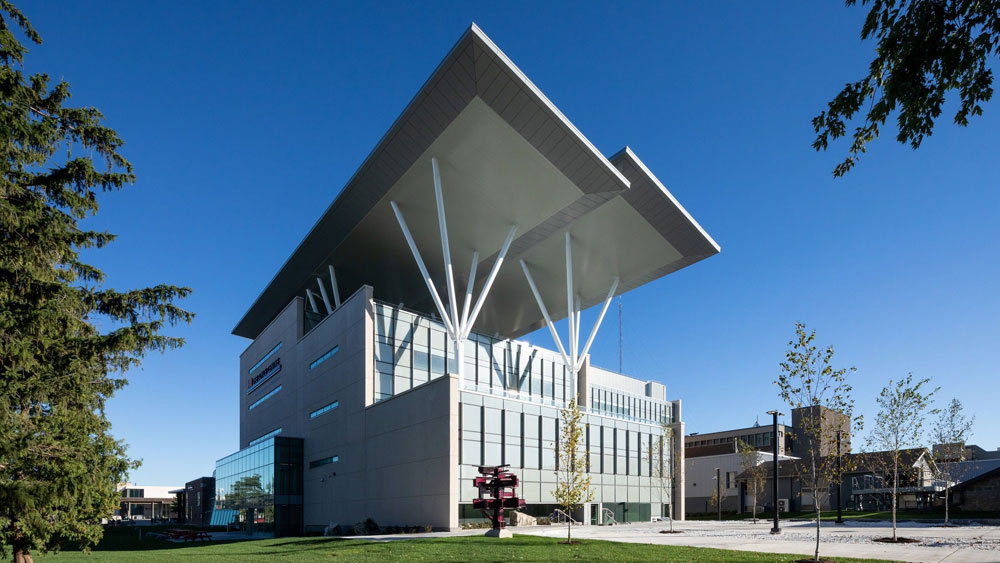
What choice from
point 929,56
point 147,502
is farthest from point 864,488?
point 147,502

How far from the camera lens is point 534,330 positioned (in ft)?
211

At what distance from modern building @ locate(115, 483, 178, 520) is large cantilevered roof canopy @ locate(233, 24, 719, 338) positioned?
403 ft

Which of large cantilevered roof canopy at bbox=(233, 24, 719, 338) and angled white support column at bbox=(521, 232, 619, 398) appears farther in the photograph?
angled white support column at bbox=(521, 232, 619, 398)

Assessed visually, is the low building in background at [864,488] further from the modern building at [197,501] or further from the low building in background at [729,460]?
the modern building at [197,501]

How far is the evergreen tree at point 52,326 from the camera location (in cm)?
1295

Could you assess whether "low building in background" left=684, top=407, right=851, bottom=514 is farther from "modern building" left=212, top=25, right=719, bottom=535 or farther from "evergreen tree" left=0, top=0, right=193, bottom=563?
"evergreen tree" left=0, top=0, right=193, bottom=563

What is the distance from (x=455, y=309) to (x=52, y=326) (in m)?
29.4

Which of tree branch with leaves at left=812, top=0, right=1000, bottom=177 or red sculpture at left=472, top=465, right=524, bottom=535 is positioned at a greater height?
tree branch with leaves at left=812, top=0, right=1000, bottom=177

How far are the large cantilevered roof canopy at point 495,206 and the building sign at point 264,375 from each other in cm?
684

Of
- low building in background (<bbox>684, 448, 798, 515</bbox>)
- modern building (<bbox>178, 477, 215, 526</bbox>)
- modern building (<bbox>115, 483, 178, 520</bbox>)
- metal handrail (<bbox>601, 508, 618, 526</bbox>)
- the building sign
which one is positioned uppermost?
the building sign

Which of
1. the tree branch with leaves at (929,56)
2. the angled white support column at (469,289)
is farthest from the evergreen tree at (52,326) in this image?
the angled white support column at (469,289)

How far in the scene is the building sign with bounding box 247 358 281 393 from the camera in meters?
60.5

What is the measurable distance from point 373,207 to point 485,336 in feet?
47.5

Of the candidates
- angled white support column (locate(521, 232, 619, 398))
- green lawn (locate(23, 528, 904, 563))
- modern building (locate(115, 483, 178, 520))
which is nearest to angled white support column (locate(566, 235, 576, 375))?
angled white support column (locate(521, 232, 619, 398))
